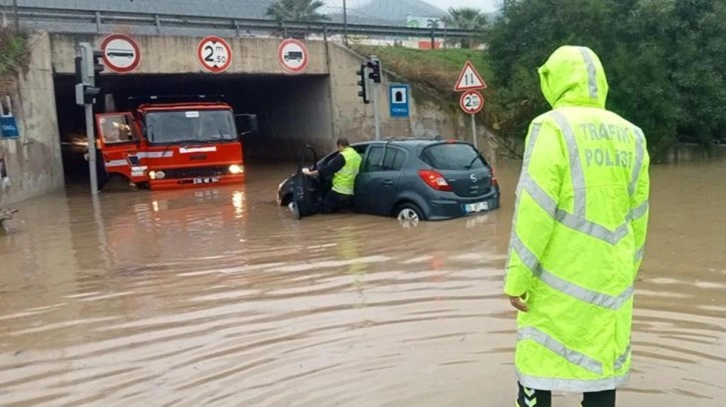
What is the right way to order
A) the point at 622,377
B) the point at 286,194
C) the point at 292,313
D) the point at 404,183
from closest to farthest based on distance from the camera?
the point at 622,377 → the point at 292,313 → the point at 404,183 → the point at 286,194

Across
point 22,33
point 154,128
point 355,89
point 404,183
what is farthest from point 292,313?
point 355,89

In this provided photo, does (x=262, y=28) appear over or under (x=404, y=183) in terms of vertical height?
over

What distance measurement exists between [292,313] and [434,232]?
3906 millimetres

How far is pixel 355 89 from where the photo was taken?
23.5 metres

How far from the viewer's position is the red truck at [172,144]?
56.1 ft

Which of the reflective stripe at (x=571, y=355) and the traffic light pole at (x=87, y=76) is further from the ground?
the traffic light pole at (x=87, y=76)

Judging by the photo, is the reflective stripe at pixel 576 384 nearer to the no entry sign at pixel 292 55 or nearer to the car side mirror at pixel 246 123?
the car side mirror at pixel 246 123

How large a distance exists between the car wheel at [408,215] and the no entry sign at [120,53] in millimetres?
11439

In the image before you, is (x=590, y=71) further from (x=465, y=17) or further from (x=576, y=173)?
(x=465, y=17)

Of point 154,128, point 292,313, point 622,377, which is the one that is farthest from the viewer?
point 154,128

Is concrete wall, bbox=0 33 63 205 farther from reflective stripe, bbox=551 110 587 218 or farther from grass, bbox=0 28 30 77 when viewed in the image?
reflective stripe, bbox=551 110 587 218

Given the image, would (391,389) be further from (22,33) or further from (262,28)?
(262,28)

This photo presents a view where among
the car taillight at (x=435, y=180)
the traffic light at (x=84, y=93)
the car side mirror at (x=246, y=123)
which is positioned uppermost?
the traffic light at (x=84, y=93)

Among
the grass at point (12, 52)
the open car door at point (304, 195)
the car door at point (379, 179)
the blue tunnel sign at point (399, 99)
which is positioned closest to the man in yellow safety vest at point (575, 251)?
the car door at point (379, 179)
